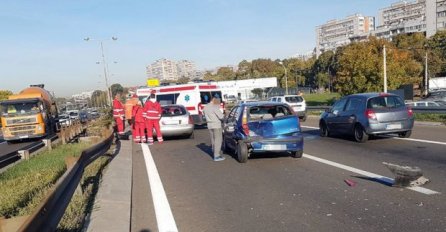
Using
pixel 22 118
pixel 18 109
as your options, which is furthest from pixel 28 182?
pixel 18 109

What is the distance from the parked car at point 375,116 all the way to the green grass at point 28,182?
8407 mm

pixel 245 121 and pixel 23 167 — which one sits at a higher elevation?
pixel 245 121

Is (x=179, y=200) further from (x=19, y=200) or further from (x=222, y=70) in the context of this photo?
(x=222, y=70)

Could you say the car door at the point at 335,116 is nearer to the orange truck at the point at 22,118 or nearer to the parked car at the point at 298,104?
the parked car at the point at 298,104

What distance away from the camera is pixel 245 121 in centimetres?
1127

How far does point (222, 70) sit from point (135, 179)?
160m

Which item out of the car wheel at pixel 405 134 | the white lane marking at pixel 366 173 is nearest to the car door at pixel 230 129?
the white lane marking at pixel 366 173

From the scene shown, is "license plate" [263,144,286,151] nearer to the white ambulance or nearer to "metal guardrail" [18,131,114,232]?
"metal guardrail" [18,131,114,232]

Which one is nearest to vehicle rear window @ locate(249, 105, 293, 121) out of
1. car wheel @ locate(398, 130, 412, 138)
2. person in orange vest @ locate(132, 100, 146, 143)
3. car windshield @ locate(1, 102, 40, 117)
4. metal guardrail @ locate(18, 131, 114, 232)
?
car wheel @ locate(398, 130, 412, 138)

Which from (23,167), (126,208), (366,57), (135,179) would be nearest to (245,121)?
(135,179)

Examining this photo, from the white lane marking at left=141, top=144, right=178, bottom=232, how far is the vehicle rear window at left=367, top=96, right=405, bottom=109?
708 centimetres

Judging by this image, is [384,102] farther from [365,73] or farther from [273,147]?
[365,73]

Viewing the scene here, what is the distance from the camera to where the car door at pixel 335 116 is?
50.9 feet

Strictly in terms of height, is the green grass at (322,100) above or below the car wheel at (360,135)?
below
